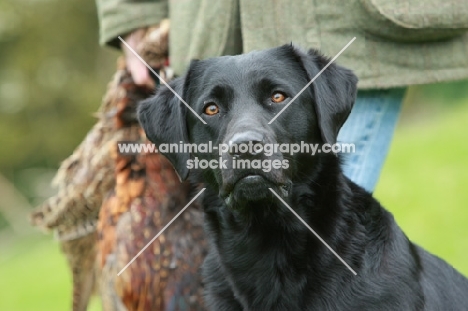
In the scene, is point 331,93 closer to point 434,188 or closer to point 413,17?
point 413,17

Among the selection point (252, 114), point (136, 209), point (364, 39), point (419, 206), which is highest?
point (364, 39)

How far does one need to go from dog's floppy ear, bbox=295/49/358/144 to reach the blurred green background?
3.23 meters

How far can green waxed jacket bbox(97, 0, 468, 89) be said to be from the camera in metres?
3.25

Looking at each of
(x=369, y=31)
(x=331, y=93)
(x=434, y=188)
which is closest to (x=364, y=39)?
(x=369, y=31)

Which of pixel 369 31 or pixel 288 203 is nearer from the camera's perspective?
pixel 288 203

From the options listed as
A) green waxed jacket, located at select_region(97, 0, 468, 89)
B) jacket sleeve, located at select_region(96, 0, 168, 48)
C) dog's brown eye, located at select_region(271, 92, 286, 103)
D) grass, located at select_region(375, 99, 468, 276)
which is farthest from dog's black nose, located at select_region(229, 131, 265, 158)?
grass, located at select_region(375, 99, 468, 276)

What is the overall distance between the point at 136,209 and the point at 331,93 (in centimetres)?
129

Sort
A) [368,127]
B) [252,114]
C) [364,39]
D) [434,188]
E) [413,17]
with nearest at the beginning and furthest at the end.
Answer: [252,114] < [413,17] < [364,39] < [368,127] < [434,188]

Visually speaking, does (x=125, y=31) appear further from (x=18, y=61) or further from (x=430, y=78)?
(x=18, y=61)

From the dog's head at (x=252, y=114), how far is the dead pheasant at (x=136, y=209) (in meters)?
0.57

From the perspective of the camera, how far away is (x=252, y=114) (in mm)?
2996

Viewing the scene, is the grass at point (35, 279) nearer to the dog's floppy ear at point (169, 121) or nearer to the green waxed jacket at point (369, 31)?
the dog's floppy ear at point (169, 121)

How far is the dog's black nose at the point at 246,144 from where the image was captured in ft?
9.07

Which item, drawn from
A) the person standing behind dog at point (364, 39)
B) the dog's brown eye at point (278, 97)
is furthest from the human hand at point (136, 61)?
the dog's brown eye at point (278, 97)
